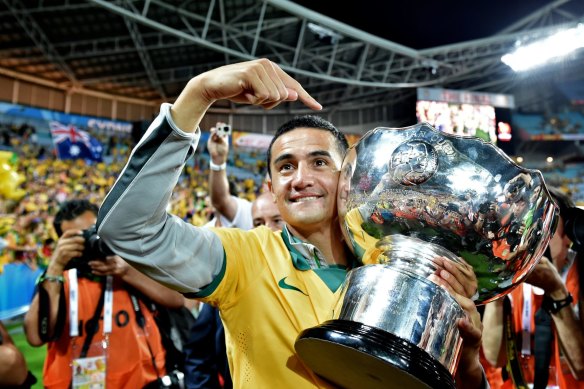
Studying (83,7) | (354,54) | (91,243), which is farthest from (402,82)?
(91,243)

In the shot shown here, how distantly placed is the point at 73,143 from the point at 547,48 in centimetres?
1303

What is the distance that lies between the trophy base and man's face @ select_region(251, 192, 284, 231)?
145 centimetres

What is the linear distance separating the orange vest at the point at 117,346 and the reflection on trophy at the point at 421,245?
52.1 inches

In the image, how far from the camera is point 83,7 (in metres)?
10.7

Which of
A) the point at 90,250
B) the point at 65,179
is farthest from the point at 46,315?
the point at 65,179

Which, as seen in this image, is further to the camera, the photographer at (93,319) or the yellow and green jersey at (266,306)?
the photographer at (93,319)

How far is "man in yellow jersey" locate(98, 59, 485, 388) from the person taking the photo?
33.0 inches

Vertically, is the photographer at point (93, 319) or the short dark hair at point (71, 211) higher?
the short dark hair at point (71, 211)

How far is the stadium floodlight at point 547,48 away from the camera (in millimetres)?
11367

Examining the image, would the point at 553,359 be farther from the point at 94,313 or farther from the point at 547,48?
the point at 547,48

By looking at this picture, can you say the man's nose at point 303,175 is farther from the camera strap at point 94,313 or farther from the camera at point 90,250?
the camera strap at point 94,313

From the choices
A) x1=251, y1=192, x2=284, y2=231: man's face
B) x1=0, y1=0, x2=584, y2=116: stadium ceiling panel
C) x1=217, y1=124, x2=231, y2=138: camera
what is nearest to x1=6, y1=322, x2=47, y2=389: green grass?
x1=251, y1=192, x2=284, y2=231: man's face

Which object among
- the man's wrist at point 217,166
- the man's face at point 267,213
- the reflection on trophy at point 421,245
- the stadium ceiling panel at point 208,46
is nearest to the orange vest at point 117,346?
the man's face at point 267,213

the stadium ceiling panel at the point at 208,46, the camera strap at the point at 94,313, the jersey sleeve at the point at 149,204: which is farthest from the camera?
the stadium ceiling panel at the point at 208,46
